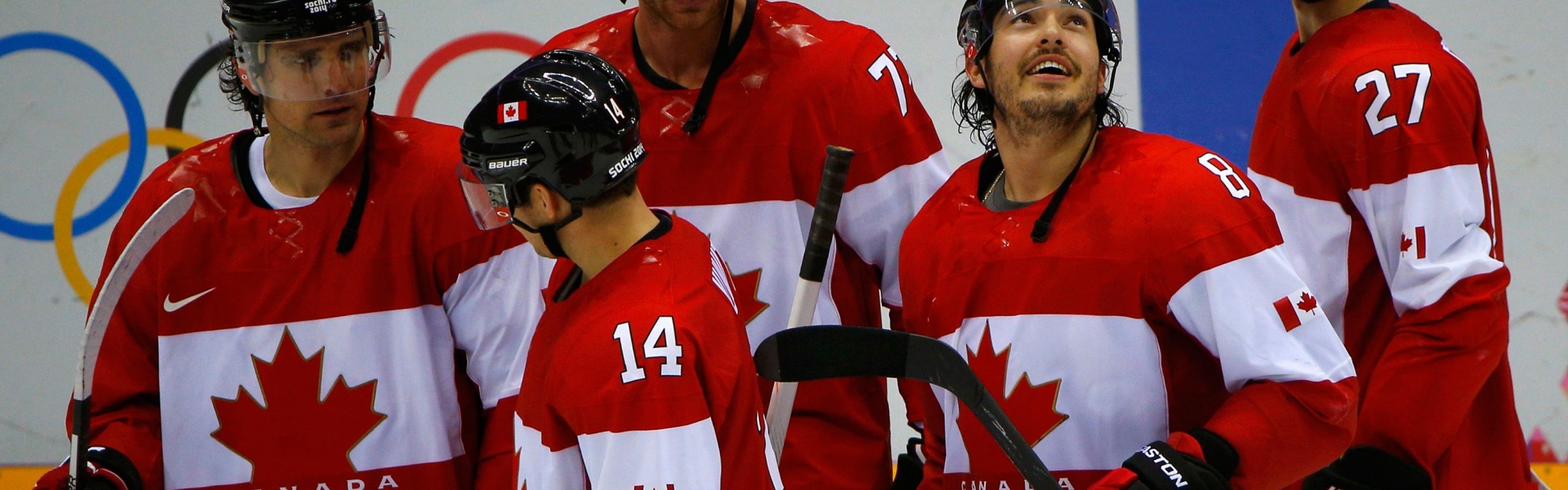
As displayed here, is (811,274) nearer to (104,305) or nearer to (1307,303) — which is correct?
(1307,303)

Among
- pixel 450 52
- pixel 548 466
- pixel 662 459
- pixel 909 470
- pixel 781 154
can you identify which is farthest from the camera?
pixel 450 52

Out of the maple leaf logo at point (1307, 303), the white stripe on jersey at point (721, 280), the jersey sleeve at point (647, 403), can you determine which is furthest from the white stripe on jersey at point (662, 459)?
the maple leaf logo at point (1307, 303)

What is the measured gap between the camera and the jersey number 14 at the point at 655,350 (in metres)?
1.34

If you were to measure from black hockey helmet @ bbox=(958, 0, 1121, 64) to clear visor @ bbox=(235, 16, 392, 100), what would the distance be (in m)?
0.82

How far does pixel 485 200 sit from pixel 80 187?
91.7 inches

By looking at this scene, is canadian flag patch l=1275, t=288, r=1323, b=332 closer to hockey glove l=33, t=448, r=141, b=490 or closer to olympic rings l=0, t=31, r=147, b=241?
hockey glove l=33, t=448, r=141, b=490

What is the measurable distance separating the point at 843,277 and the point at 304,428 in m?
0.77

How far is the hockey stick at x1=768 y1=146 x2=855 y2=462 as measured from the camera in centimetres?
174

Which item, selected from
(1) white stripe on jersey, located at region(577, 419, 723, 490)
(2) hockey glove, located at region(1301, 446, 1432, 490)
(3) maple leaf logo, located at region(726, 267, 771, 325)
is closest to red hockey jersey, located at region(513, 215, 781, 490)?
(1) white stripe on jersey, located at region(577, 419, 723, 490)

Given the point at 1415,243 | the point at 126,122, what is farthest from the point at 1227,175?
the point at 126,122

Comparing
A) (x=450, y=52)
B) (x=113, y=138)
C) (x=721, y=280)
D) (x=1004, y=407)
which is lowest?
(x=113, y=138)

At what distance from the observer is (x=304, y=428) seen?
1.91 m

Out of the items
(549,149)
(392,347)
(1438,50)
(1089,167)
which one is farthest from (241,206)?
(1438,50)

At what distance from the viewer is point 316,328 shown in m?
1.88
